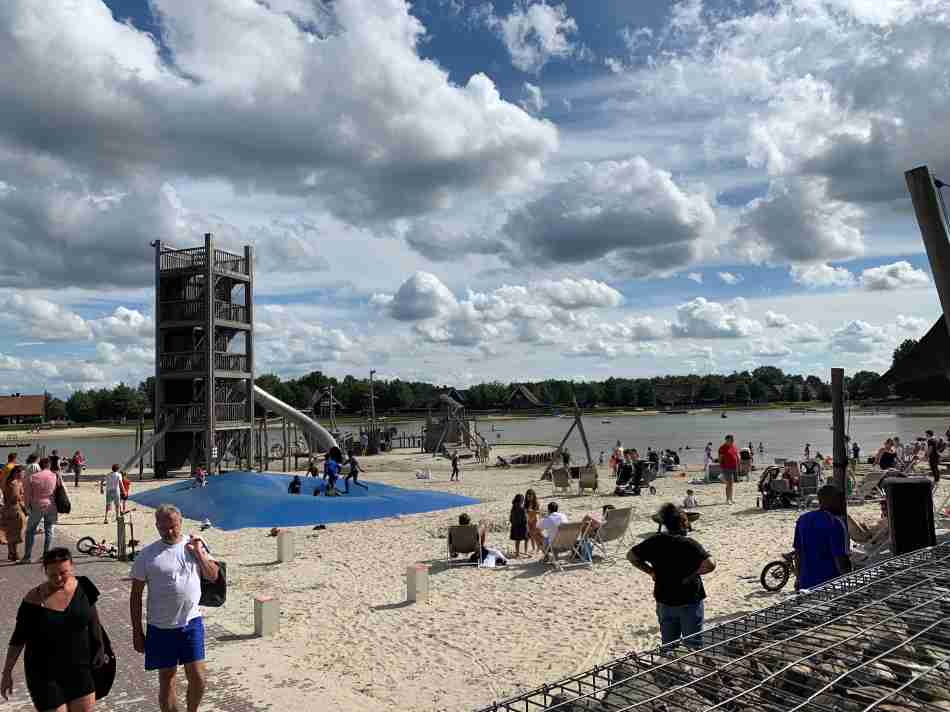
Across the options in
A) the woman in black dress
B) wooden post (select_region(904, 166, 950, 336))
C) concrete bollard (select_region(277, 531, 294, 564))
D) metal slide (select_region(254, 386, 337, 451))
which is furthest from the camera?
metal slide (select_region(254, 386, 337, 451))

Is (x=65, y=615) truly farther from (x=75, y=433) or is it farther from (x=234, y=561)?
(x=75, y=433)

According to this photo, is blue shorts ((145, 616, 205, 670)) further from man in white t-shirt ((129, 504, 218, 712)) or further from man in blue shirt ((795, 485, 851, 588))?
man in blue shirt ((795, 485, 851, 588))

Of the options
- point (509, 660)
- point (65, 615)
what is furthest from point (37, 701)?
point (509, 660)

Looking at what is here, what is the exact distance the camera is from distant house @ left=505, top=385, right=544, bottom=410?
15988 cm

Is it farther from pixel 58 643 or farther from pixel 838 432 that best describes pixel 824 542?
pixel 58 643

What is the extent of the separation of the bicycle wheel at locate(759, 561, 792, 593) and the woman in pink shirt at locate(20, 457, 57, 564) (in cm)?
1051

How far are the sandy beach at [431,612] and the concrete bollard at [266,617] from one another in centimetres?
15

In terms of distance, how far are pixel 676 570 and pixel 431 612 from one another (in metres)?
4.67

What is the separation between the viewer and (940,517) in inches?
525

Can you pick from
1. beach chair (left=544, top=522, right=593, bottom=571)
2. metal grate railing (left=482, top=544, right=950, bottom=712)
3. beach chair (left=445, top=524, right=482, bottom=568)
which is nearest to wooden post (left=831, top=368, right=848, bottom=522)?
metal grate railing (left=482, top=544, right=950, bottom=712)

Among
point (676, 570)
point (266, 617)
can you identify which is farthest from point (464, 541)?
point (676, 570)

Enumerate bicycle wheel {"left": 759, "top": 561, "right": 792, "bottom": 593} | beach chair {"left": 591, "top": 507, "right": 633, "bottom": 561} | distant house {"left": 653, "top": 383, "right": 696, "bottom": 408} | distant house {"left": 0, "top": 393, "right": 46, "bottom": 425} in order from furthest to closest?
distant house {"left": 653, "top": 383, "right": 696, "bottom": 408}
distant house {"left": 0, "top": 393, "right": 46, "bottom": 425}
beach chair {"left": 591, "top": 507, "right": 633, "bottom": 561}
bicycle wheel {"left": 759, "top": 561, "right": 792, "bottom": 593}

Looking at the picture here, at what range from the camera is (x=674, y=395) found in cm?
17150

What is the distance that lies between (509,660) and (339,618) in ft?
8.73
